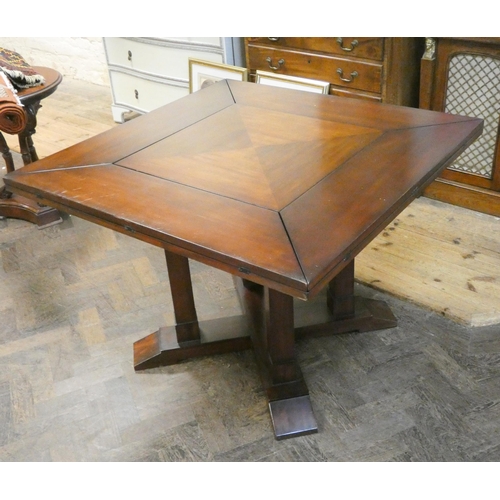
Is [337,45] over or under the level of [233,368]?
over

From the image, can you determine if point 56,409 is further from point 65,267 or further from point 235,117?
point 235,117

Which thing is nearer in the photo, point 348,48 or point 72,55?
point 348,48

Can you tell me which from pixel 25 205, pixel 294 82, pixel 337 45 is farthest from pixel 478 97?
pixel 25 205

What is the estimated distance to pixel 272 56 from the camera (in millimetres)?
2854

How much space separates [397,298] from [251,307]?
56 cm

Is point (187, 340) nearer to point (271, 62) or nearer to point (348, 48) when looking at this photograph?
point (348, 48)

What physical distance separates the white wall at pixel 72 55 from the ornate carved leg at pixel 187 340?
340 centimetres

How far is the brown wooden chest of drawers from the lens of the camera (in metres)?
2.47

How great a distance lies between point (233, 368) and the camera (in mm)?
1856

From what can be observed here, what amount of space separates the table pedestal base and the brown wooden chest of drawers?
105 centimetres

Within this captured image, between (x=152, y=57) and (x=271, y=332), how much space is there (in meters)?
2.25

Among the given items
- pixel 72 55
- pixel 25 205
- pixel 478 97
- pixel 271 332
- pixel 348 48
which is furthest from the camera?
pixel 72 55

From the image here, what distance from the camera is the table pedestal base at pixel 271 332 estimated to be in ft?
5.37

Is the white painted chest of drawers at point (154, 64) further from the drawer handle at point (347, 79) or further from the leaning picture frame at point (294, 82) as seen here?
the drawer handle at point (347, 79)
